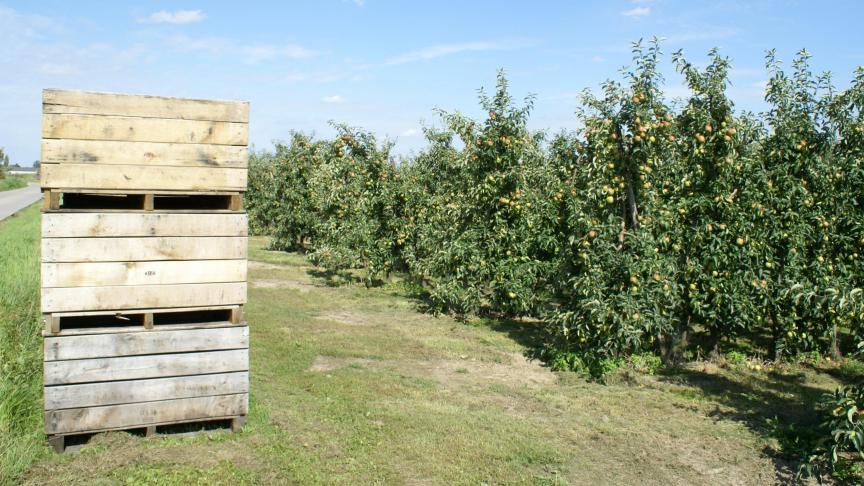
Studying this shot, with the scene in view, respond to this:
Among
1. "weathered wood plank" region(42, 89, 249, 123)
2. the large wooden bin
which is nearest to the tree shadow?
the large wooden bin

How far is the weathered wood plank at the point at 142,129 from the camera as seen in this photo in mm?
5652

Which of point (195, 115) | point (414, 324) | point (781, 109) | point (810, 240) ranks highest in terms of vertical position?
point (781, 109)

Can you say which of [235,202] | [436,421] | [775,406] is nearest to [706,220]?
[775,406]

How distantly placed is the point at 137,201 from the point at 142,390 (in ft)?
6.34

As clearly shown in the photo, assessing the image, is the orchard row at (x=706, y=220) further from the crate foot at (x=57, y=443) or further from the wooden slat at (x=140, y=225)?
the crate foot at (x=57, y=443)

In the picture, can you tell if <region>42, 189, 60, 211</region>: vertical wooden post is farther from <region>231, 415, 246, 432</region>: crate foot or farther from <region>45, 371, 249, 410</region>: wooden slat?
<region>231, 415, 246, 432</region>: crate foot

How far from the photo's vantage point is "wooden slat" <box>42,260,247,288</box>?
569cm

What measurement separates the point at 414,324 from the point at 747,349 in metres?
6.25

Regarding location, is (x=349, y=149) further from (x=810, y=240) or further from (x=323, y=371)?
(x=810, y=240)

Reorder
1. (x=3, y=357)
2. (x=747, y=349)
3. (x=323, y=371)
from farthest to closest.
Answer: (x=747, y=349), (x=323, y=371), (x=3, y=357)

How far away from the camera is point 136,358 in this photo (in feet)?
19.6

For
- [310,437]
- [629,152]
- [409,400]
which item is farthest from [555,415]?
[629,152]

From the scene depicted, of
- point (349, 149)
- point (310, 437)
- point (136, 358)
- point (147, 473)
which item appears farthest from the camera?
point (349, 149)

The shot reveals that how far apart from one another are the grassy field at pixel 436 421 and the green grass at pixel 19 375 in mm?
21
